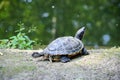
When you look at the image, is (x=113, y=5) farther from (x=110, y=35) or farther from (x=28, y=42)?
(x=28, y=42)

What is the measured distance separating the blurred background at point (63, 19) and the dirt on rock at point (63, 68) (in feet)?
14.2

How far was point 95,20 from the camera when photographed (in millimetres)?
14219

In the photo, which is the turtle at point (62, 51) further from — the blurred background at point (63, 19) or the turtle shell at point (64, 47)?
the blurred background at point (63, 19)

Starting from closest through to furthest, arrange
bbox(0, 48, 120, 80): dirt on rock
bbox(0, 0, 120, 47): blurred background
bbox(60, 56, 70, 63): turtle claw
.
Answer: bbox(0, 48, 120, 80): dirt on rock → bbox(60, 56, 70, 63): turtle claw → bbox(0, 0, 120, 47): blurred background

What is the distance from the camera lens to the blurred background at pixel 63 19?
1208cm

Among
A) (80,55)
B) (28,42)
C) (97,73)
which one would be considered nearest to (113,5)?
(28,42)

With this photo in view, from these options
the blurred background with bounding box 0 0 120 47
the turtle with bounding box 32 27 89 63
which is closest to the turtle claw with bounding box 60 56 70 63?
the turtle with bounding box 32 27 89 63

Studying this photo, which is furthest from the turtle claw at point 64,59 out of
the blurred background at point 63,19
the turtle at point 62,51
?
the blurred background at point 63,19

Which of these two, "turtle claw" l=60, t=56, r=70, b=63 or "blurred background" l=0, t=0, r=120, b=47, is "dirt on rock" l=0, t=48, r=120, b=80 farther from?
"blurred background" l=0, t=0, r=120, b=47

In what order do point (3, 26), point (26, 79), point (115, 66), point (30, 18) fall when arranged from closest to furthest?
point (26, 79)
point (115, 66)
point (3, 26)
point (30, 18)

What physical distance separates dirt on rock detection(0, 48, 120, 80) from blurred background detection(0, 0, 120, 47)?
4325 mm

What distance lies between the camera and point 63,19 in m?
13.9

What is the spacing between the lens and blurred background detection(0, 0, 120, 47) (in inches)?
476

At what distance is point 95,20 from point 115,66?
25.6ft
